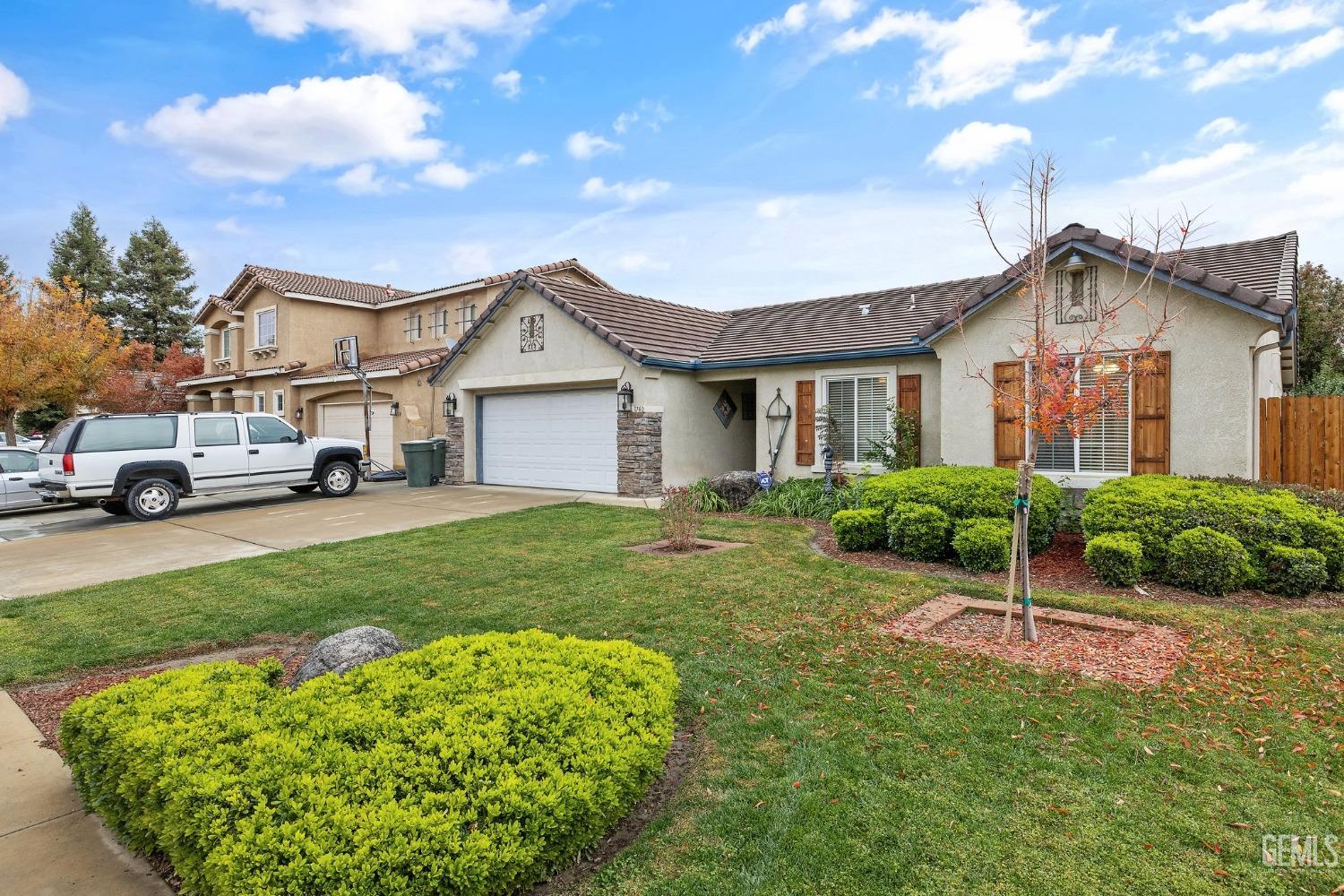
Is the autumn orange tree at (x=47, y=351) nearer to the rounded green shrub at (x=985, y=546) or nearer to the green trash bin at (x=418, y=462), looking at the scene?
the green trash bin at (x=418, y=462)

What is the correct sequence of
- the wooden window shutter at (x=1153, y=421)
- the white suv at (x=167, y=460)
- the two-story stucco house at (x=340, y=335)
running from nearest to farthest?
the wooden window shutter at (x=1153, y=421), the white suv at (x=167, y=460), the two-story stucco house at (x=340, y=335)

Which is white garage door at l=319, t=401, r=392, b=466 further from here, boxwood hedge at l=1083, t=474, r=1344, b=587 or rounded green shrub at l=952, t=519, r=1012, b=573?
boxwood hedge at l=1083, t=474, r=1344, b=587

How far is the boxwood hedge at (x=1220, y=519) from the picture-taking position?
21.5 ft

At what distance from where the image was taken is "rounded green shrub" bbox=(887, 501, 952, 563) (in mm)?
8062

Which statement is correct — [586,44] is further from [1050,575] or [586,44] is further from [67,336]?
[67,336]

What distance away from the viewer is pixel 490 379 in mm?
16922

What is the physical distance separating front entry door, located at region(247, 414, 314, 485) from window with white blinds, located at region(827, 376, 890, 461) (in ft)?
36.4

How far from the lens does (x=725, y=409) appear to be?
15.9m

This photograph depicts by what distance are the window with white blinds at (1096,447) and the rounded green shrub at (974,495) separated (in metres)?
1.35

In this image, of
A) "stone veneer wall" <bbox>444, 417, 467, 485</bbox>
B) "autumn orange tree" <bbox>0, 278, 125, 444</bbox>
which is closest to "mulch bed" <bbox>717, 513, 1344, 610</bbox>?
"stone veneer wall" <bbox>444, 417, 467, 485</bbox>

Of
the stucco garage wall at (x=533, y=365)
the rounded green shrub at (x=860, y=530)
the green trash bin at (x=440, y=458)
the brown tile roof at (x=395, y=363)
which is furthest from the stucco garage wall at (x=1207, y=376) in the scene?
the brown tile roof at (x=395, y=363)

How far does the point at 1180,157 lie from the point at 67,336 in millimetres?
27554

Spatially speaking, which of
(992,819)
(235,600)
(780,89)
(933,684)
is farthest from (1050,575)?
(780,89)

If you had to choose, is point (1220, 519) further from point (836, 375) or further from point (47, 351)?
point (47, 351)
